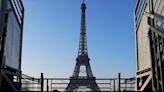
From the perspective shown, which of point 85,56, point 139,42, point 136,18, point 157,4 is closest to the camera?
point 157,4

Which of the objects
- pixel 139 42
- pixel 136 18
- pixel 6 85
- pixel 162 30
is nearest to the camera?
pixel 162 30

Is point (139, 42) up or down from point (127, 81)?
up

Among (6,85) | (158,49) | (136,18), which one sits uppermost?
(136,18)

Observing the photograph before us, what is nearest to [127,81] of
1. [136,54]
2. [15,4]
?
[136,54]

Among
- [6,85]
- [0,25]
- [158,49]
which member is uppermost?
[0,25]

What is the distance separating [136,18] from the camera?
11.9 m

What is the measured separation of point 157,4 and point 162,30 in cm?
91

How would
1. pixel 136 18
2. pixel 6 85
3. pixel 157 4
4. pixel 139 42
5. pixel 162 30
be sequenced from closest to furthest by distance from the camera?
pixel 162 30 → pixel 157 4 → pixel 6 85 → pixel 139 42 → pixel 136 18

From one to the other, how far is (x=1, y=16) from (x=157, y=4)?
4291mm

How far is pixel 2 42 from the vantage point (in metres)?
9.06

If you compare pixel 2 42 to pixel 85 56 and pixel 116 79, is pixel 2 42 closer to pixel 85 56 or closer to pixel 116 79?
pixel 116 79

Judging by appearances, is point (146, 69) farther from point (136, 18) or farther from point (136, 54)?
point (136, 18)

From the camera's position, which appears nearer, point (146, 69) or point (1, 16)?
point (1, 16)

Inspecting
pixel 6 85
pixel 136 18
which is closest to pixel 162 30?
pixel 136 18
